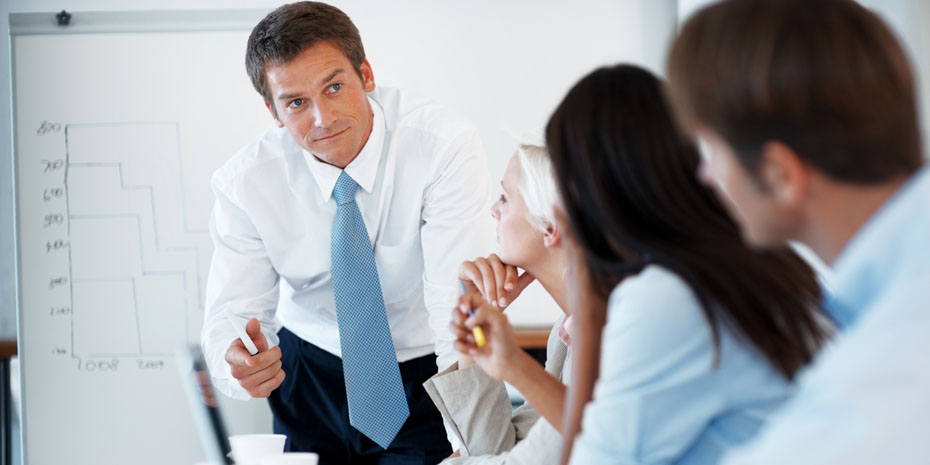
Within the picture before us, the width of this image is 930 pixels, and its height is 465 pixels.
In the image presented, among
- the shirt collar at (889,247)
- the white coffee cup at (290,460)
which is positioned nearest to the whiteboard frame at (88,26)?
the white coffee cup at (290,460)

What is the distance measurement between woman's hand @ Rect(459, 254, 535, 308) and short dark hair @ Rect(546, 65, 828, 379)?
0.57m

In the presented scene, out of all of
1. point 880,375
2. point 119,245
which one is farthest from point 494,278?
point 119,245

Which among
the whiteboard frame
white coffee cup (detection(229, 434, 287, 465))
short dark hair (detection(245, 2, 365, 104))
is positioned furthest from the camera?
the whiteboard frame

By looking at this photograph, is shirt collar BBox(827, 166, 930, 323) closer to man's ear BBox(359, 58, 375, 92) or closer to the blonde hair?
the blonde hair

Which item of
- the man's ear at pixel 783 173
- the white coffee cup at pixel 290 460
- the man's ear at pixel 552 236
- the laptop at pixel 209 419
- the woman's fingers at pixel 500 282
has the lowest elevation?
the white coffee cup at pixel 290 460

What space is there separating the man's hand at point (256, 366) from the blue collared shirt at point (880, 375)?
1261 millimetres

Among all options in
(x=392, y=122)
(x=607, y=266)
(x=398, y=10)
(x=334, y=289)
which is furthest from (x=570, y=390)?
(x=398, y=10)

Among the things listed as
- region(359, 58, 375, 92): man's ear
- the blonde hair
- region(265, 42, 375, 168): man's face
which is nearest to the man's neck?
the blonde hair

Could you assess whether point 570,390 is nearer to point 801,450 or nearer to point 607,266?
point 607,266

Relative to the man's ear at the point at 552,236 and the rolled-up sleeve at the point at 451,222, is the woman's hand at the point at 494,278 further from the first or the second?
the rolled-up sleeve at the point at 451,222

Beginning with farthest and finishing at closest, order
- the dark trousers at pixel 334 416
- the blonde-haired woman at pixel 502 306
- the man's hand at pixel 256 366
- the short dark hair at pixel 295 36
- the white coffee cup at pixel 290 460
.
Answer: the dark trousers at pixel 334 416 → the short dark hair at pixel 295 36 → the man's hand at pixel 256 366 → the blonde-haired woman at pixel 502 306 → the white coffee cup at pixel 290 460

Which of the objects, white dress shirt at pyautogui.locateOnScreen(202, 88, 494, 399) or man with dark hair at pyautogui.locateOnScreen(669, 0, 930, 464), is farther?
white dress shirt at pyautogui.locateOnScreen(202, 88, 494, 399)

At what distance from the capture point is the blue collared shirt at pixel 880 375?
672mm

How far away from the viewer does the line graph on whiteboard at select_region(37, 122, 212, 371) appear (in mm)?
2697
